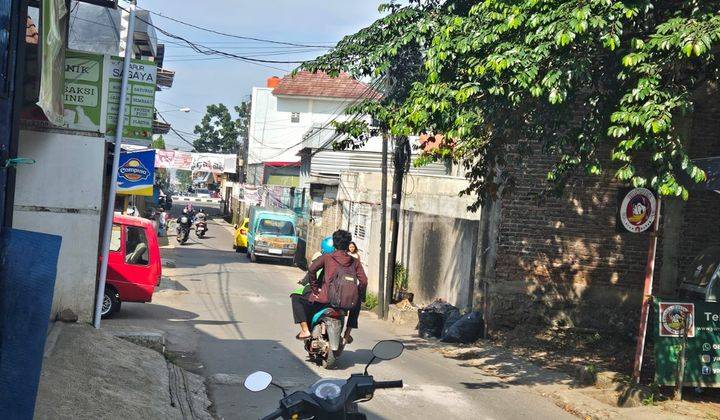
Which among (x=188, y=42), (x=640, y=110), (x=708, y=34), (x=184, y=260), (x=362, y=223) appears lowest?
(x=184, y=260)

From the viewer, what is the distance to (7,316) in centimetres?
591

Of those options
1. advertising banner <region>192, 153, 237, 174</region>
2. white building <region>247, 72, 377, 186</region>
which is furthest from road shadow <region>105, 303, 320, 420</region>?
white building <region>247, 72, 377, 186</region>

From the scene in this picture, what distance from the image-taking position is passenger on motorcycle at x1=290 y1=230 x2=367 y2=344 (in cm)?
1043

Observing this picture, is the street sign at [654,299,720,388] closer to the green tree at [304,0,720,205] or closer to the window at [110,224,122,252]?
the green tree at [304,0,720,205]

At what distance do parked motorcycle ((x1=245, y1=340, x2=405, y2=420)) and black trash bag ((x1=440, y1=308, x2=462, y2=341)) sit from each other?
1039 centimetres

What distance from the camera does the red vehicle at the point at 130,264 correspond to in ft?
47.2

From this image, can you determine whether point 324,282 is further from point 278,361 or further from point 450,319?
point 450,319

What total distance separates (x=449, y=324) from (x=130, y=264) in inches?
238

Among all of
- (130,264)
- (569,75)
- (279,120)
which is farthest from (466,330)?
(279,120)

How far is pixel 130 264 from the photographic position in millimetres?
14648

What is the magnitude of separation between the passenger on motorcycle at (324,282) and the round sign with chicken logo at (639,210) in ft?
11.2

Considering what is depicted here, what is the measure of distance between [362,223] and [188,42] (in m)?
8.28

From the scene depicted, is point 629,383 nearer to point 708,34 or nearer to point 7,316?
point 708,34

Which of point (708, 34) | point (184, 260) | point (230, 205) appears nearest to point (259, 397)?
point (708, 34)
